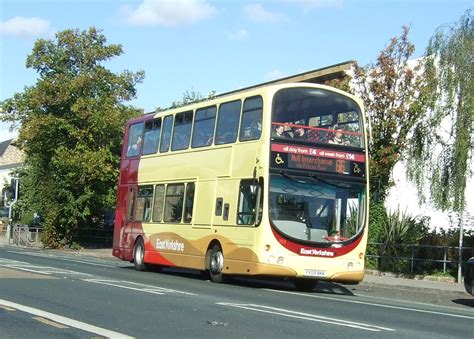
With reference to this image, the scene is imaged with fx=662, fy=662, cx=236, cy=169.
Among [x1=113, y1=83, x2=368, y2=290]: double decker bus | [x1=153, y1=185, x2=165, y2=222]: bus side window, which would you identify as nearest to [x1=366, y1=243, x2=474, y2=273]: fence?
[x1=113, y1=83, x2=368, y2=290]: double decker bus

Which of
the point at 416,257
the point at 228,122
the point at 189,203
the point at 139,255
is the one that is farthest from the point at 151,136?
the point at 416,257

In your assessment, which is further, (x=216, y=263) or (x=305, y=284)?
(x=305, y=284)

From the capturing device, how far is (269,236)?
15.1 m

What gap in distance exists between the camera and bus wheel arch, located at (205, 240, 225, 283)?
55.3 feet

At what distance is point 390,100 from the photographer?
22062 millimetres

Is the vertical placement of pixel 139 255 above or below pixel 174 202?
below

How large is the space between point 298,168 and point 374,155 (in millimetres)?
7782

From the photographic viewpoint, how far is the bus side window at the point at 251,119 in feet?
52.4

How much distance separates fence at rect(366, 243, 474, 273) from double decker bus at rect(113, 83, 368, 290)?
19.1 feet

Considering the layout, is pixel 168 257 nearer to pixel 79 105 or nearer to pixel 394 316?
pixel 394 316

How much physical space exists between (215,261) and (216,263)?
81 mm

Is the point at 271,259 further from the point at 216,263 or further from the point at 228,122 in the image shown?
the point at 228,122

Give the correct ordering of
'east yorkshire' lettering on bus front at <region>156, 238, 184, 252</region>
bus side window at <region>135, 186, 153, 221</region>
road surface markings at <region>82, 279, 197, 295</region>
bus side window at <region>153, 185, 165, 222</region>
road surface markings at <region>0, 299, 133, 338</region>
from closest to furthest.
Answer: road surface markings at <region>0, 299, 133, 338</region>, road surface markings at <region>82, 279, 197, 295</region>, 'east yorkshire' lettering on bus front at <region>156, 238, 184, 252</region>, bus side window at <region>153, 185, 165, 222</region>, bus side window at <region>135, 186, 153, 221</region>

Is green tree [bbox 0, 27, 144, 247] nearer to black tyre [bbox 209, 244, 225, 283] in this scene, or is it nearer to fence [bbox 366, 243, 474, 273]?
fence [bbox 366, 243, 474, 273]
